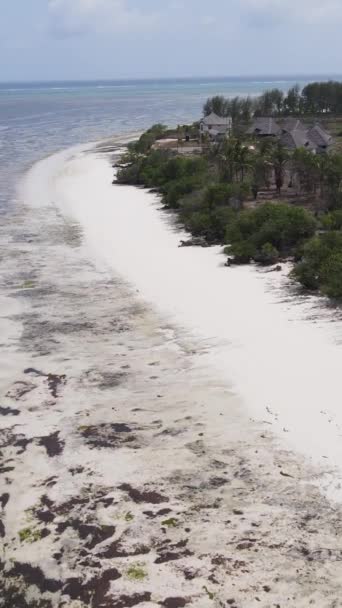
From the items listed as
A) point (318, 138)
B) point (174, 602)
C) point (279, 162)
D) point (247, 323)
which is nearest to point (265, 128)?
point (318, 138)

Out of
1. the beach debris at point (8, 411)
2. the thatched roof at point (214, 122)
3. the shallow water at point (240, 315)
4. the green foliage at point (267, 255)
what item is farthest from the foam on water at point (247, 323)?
the thatched roof at point (214, 122)

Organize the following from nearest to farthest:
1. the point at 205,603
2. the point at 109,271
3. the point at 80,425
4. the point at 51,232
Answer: the point at 205,603 < the point at 80,425 < the point at 109,271 < the point at 51,232

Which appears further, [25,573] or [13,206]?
[13,206]

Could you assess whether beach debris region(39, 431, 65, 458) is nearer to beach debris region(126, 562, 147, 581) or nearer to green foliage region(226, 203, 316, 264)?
beach debris region(126, 562, 147, 581)

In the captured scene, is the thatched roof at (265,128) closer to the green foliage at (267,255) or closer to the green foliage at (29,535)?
the green foliage at (267,255)

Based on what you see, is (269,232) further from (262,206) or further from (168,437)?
(168,437)

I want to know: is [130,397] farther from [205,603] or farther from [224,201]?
[224,201]

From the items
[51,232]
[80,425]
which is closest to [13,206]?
[51,232]
